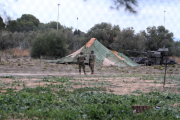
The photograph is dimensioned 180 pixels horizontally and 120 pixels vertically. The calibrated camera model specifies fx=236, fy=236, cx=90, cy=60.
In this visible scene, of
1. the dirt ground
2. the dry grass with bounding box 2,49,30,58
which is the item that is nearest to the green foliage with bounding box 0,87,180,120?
the dirt ground

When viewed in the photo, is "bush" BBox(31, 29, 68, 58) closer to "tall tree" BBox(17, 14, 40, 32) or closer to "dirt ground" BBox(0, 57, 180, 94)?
"dirt ground" BBox(0, 57, 180, 94)

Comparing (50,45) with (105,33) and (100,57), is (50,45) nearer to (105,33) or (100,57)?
(105,33)

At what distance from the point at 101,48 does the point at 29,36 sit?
3147cm

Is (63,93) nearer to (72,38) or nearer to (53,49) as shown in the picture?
(53,49)

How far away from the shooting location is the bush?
44.3m

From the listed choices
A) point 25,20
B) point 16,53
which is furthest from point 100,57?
point 16,53

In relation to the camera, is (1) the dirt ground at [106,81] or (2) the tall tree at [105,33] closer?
(1) the dirt ground at [106,81]

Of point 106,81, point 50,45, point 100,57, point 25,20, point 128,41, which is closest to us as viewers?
point 106,81

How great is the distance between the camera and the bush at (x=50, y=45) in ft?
145

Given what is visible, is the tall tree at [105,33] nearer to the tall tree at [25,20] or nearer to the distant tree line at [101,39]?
the distant tree line at [101,39]

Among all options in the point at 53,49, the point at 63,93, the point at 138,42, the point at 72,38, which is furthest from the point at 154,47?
the point at 63,93

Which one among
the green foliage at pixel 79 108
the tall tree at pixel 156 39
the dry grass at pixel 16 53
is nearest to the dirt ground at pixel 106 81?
the green foliage at pixel 79 108

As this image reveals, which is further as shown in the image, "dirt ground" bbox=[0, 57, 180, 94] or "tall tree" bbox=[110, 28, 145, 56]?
"tall tree" bbox=[110, 28, 145, 56]

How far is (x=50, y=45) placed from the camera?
44.4 m
